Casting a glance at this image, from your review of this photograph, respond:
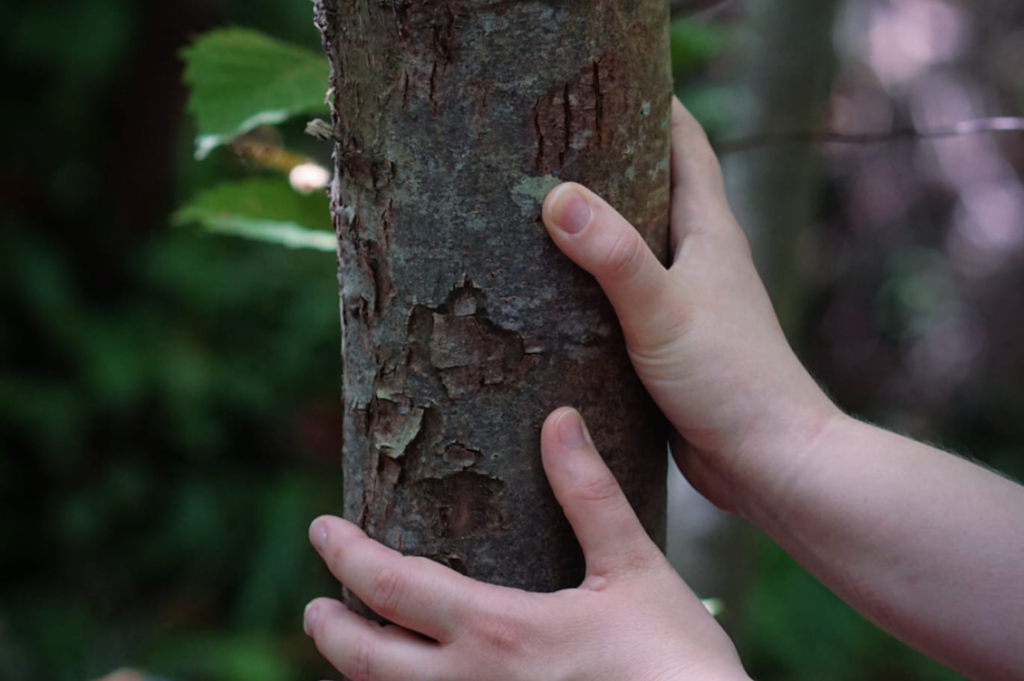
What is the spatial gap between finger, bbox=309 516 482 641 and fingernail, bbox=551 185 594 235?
0.88ft

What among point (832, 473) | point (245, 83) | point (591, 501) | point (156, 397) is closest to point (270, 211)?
point (245, 83)

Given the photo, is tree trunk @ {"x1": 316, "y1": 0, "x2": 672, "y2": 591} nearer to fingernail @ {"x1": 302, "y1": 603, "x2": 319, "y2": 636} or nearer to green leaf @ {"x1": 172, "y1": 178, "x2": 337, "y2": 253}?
fingernail @ {"x1": 302, "y1": 603, "x2": 319, "y2": 636}

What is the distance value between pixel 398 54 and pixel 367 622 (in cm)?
43

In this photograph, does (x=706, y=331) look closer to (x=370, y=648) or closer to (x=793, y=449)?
(x=793, y=449)

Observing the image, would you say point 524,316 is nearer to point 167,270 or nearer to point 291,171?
point 291,171

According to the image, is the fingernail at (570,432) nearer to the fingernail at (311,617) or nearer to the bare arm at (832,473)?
the bare arm at (832,473)

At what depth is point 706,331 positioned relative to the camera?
2.10 ft

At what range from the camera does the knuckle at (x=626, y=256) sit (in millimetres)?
588

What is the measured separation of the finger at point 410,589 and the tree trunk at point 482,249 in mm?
18

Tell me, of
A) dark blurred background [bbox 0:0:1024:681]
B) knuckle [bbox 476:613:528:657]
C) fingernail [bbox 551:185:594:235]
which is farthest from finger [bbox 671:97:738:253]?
dark blurred background [bbox 0:0:1024:681]

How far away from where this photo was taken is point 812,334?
4.32 meters

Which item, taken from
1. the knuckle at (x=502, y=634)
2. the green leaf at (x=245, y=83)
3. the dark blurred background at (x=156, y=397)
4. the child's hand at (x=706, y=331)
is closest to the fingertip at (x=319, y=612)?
the knuckle at (x=502, y=634)

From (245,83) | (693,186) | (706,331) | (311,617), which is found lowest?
(311,617)

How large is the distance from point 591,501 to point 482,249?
0.66ft
